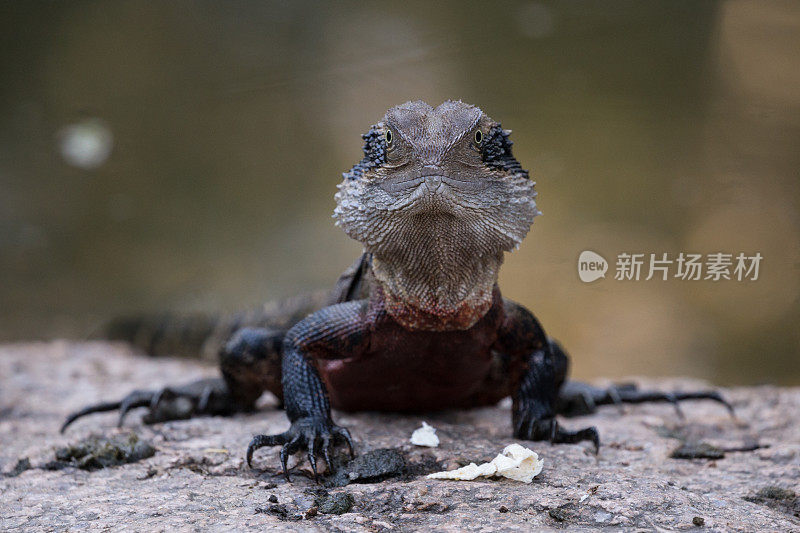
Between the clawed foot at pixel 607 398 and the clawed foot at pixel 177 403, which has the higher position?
the clawed foot at pixel 607 398

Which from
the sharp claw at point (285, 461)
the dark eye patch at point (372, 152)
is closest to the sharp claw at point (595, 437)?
the sharp claw at point (285, 461)

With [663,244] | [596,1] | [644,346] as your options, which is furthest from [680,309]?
[596,1]

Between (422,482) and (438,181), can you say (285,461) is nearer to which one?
(422,482)

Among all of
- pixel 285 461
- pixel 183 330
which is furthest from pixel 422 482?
pixel 183 330

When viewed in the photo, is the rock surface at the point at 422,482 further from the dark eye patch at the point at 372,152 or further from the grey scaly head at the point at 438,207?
the dark eye patch at the point at 372,152

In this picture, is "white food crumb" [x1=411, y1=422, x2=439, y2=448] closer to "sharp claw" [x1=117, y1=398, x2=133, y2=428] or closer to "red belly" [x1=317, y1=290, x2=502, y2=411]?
"red belly" [x1=317, y1=290, x2=502, y2=411]

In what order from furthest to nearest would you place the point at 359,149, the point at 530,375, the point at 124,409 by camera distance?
the point at 359,149 → the point at 124,409 → the point at 530,375
